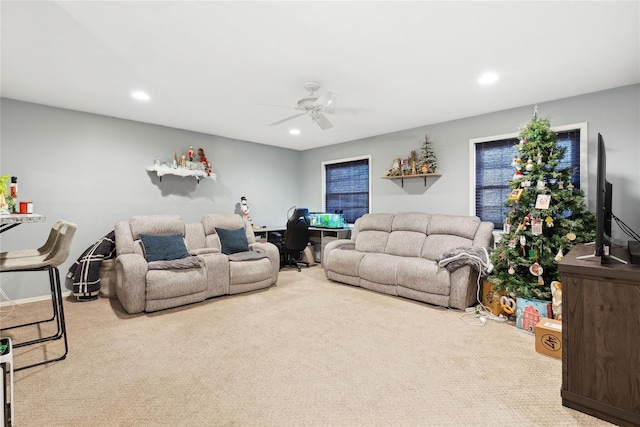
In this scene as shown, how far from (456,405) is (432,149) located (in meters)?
3.58

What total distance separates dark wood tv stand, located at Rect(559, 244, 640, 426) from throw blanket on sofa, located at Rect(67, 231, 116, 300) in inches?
177

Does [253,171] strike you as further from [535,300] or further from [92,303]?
[535,300]

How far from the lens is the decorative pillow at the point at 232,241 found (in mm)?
4312

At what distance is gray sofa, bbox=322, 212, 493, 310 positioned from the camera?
3385mm

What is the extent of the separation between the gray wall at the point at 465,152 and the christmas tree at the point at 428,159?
0.07 meters

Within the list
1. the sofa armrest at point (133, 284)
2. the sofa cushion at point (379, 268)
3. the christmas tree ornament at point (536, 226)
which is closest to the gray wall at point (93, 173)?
the sofa armrest at point (133, 284)

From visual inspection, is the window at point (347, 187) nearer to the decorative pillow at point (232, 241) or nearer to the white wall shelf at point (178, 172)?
the decorative pillow at point (232, 241)

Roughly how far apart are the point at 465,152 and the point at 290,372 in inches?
142

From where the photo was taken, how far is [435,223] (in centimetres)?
429

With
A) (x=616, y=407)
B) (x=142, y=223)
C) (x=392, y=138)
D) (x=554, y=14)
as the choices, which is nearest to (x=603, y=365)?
(x=616, y=407)

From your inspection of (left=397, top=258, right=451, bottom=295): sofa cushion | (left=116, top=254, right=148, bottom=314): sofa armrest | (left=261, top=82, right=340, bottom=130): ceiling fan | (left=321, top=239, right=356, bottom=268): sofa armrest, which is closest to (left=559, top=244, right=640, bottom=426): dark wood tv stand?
(left=397, top=258, right=451, bottom=295): sofa cushion

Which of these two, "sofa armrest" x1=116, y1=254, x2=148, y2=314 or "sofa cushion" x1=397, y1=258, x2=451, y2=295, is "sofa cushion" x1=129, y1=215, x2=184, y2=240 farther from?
"sofa cushion" x1=397, y1=258, x2=451, y2=295

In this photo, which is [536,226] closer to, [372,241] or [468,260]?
[468,260]

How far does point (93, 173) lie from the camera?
4082 mm
